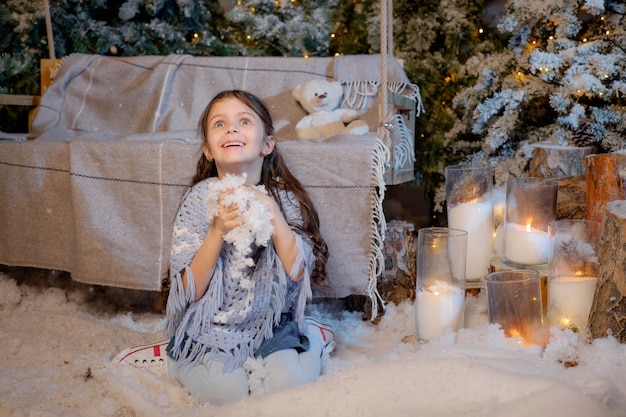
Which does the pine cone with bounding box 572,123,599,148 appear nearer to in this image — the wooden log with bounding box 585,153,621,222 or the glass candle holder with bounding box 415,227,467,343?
the wooden log with bounding box 585,153,621,222

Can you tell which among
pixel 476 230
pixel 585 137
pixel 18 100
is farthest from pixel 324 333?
pixel 18 100

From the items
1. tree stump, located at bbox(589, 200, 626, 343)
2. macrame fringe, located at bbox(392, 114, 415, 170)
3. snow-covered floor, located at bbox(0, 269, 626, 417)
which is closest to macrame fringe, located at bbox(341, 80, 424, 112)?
macrame fringe, located at bbox(392, 114, 415, 170)

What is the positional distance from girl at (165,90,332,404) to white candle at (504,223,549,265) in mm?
601

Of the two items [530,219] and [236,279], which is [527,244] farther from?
[236,279]

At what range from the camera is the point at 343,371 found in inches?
60.7

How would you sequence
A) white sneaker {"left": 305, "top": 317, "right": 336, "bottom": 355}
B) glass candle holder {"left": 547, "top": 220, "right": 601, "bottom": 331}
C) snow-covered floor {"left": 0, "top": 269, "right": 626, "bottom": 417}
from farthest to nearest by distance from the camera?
white sneaker {"left": 305, "top": 317, "right": 336, "bottom": 355} → glass candle holder {"left": 547, "top": 220, "right": 601, "bottom": 331} → snow-covered floor {"left": 0, "top": 269, "right": 626, "bottom": 417}

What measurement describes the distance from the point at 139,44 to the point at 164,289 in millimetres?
1909

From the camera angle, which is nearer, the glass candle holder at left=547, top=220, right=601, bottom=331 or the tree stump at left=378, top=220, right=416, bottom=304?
the glass candle holder at left=547, top=220, right=601, bottom=331

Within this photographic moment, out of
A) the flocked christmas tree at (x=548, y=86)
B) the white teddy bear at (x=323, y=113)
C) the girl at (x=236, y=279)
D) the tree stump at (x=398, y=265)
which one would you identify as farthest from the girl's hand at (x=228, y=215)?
the flocked christmas tree at (x=548, y=86)

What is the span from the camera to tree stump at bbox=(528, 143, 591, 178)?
238 centimetres

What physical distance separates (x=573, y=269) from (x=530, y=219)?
23 cm

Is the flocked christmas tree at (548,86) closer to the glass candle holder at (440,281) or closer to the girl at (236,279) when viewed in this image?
the glass candle holder at (440,281)

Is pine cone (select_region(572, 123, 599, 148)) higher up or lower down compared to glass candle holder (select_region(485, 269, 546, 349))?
higher up

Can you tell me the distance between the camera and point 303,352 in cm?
175
